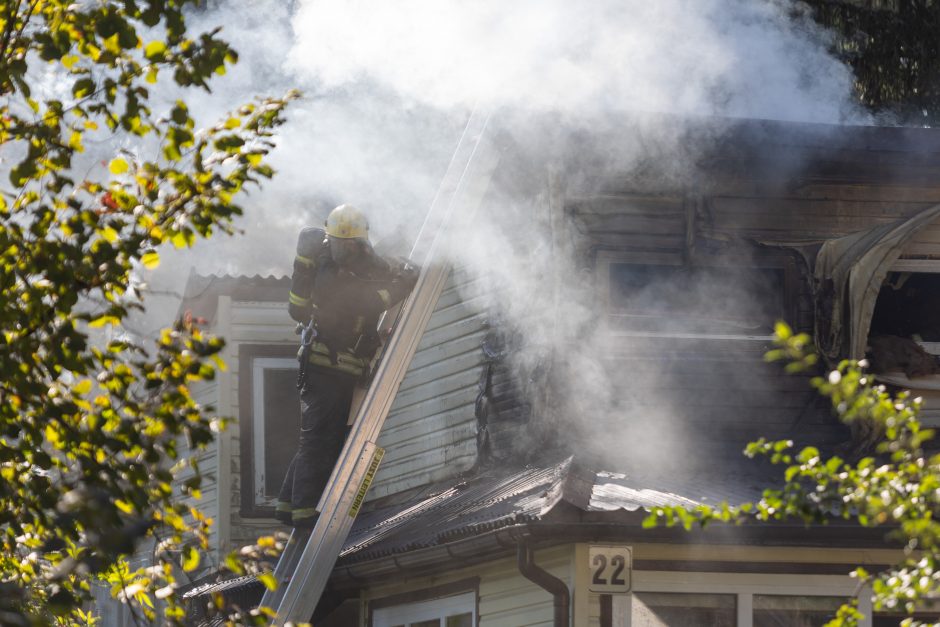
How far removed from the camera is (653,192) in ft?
37.1

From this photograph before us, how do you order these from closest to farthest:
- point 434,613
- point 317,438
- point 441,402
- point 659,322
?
point 317,438 → point 434,613 → point 659,322 → point 441,402

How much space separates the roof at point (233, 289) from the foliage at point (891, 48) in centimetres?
1004

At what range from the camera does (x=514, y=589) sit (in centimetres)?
989

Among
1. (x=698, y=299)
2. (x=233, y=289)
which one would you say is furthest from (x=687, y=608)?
(x=233, y=289)

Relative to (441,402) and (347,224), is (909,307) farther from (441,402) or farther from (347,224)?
(347,224)

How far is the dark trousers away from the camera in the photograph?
10.2 m

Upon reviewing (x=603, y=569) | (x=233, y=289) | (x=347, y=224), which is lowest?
(x=603, y=569)

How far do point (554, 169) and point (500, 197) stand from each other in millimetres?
683

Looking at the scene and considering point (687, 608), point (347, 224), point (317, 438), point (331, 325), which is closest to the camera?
point (687, 608)

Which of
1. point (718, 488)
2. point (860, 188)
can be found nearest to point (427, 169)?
point (860, 188)

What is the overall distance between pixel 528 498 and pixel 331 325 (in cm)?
188

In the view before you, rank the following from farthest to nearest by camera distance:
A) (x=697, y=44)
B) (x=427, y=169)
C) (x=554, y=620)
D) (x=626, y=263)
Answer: (x=427, y=169) < (x=697, y=44) < (x=626, y=263) < (x=554, y=620)

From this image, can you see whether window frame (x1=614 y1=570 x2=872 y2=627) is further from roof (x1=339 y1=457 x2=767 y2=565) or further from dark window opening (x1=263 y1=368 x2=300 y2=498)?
dark window opening (x1=263 y1=368 x2=300 y2=498)

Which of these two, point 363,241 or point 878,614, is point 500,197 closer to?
point 363,241
